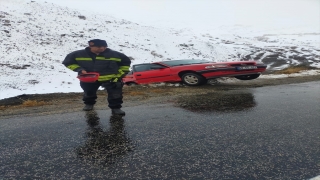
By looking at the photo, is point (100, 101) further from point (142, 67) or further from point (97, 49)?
point (142, 67)

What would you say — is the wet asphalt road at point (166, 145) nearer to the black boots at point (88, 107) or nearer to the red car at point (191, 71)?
the black boots at point (88, 107)

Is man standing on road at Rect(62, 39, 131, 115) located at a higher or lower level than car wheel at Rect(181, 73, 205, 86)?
higher

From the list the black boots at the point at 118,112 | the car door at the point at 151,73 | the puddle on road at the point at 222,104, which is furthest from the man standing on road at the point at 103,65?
the car door at the point at 151,73

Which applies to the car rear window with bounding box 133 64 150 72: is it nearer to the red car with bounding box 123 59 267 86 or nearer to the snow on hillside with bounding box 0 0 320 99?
the red car with bounding box 123 59 267 86

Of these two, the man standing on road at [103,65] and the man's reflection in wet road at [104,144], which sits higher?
the man standing on road at [103,65]

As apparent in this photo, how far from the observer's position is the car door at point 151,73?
9539 millimetres

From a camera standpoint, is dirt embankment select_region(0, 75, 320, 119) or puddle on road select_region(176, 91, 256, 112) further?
dirt embankment select_region(0, 75, 320, 119)

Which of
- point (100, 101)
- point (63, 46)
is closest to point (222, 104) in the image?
point (100, 101)

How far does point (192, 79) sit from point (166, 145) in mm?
6315

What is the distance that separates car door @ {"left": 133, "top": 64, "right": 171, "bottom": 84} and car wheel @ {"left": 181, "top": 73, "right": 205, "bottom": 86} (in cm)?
64

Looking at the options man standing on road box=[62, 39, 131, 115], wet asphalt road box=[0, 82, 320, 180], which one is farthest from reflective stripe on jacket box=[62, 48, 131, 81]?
wet asphalt road box=[0, 82, 320, 180]

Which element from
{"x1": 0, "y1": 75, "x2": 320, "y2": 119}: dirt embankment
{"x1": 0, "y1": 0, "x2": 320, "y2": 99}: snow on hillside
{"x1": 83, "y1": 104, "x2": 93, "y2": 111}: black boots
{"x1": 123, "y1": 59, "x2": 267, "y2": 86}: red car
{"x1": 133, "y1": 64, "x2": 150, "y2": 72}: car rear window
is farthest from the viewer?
{"x1": 0, "y1": 0, "x2": 320, "y2": 99}: snow on hillside

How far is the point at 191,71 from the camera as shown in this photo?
29.5ft

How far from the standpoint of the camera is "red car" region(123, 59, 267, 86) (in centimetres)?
867
